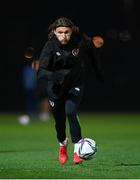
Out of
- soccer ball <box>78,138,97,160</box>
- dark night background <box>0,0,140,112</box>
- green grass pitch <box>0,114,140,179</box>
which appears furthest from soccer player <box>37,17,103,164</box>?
dark night background <box>0,0,140,112</box>

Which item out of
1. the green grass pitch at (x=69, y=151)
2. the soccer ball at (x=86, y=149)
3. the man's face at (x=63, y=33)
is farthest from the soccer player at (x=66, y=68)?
the green grass pitch at (x=69, y=151)

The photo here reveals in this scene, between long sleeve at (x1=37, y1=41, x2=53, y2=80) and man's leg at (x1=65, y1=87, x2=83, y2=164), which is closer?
long sleeve at (x1=37, y1=41, x2=53, y2=80)

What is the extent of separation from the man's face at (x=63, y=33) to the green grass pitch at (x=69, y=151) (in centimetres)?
172

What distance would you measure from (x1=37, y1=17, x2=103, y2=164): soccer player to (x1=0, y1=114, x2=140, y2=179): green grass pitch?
24.0 inches

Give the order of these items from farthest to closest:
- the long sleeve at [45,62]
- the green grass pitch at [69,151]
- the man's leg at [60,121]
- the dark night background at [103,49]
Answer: the dark night background at [103,49]
the man's leg at [60,121]
the long sleeve at [45,62]
the green grass pitch at [69,151]

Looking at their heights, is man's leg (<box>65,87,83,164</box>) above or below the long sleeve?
below

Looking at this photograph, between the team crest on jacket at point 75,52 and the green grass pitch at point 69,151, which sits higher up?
the team crest on jacket at point 75,52

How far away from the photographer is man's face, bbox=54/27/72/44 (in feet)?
38.2

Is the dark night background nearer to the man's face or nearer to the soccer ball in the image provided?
the man's face

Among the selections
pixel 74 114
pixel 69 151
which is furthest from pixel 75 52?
pixel 69 151

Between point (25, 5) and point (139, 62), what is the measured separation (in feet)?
15.6

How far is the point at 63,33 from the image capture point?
11664 mm

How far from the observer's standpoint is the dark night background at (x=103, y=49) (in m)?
31.3

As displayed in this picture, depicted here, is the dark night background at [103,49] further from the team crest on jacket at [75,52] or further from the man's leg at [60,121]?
the team crest on jacket at [75,52]
